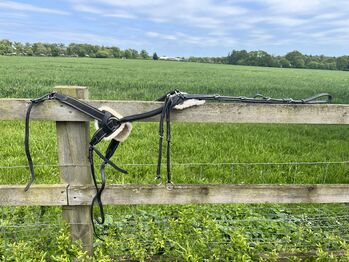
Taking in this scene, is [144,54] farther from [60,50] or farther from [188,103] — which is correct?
[188,103]

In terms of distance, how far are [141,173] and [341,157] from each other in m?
4.17

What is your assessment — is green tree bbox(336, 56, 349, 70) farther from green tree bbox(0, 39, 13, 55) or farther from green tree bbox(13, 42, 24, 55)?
green tree bbox(0, 39, 13, 55)

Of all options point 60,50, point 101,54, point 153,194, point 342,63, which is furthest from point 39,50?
point 153,194

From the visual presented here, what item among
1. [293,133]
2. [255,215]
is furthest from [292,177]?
[293,133]

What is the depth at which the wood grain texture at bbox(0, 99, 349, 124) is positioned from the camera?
240cm

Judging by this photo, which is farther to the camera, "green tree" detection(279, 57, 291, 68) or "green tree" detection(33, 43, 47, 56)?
"green tree" detection(279, 57, 291, 68)

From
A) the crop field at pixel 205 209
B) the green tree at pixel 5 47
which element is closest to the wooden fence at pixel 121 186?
the crop field at pixel 205 209

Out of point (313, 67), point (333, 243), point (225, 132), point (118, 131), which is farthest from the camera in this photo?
point (313, 67)

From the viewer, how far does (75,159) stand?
8.43 ft

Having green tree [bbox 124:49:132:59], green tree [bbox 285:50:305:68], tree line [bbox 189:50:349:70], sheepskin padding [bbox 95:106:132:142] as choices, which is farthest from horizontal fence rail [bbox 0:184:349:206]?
green tree [bbox 124:49:132:59]

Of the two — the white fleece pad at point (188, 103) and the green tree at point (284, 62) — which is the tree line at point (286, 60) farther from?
the white fleece pad at point (188, 103)

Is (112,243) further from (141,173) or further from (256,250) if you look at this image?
Answer: (141,173)

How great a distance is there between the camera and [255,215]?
161 inches

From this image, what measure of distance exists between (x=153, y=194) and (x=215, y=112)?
772mm
